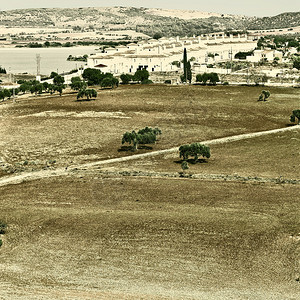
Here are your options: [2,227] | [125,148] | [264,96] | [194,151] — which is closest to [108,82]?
[264,96]

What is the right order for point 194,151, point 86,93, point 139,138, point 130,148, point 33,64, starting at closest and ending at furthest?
point 194,151 → point 139,138 → point 130,148 → point 86,93 → point 33,64

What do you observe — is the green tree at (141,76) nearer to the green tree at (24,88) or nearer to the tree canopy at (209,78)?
the tree canopy at (209,78)

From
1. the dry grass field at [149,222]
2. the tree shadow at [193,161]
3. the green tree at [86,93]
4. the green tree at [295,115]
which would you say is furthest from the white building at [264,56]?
the tree shadow at [193,161]

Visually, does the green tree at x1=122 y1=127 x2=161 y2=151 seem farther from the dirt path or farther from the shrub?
the shrub

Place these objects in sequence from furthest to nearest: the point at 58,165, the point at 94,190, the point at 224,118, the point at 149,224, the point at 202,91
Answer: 1. the point at 202,91
2. the point at 224,118
3. the point at 58,165
4. the point at 94,190
5. the point at 149,224

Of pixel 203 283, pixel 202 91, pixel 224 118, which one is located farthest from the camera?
pixel 202 91

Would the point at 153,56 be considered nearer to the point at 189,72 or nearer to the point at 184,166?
the point at 189,72

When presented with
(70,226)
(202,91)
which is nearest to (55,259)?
(70,226)

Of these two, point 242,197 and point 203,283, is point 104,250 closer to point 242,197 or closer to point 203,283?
point 203,283

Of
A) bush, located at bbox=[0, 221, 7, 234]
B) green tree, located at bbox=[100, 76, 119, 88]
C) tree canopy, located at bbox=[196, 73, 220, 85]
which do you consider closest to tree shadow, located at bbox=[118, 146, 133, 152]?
bush, located at bbox=[0, 221, 7, 234]
